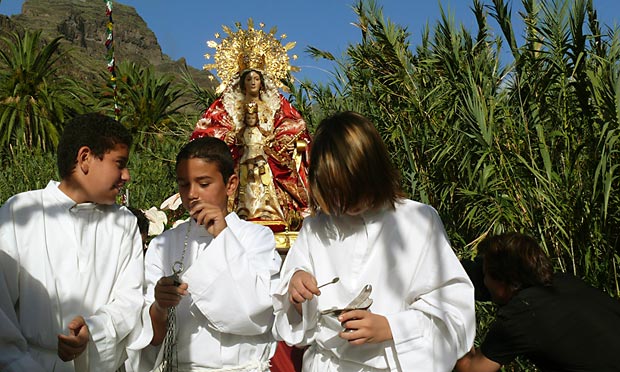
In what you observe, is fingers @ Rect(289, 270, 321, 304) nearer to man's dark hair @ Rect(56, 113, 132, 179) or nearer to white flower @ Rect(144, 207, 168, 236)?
man's dark hair @ Rect(56, 113, 132, 179)

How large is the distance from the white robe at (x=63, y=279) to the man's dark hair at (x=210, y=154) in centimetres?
36

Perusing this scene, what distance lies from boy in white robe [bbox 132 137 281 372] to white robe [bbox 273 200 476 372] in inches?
9.9

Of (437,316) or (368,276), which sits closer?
(437,316)

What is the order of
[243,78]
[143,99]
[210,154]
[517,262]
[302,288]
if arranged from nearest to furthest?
[302,288], [210,154], [517,262], [243,78], [143,99]

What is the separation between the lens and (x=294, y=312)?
7.44 ft

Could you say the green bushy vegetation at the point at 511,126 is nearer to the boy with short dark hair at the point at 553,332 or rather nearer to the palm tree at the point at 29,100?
the boy with short dark hair at the point at 553,332

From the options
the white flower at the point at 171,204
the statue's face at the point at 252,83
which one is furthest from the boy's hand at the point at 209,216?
the statue's face at the point at 252,83

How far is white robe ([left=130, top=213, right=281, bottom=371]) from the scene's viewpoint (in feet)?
8.16

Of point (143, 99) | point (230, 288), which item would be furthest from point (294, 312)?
point (143, 99)

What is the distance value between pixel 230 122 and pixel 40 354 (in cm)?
457

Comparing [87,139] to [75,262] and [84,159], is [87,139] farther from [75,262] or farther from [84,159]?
[75,262]

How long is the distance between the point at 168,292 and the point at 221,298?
238mm

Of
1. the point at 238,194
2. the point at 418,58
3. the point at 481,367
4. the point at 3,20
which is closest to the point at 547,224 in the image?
the point at 481,367

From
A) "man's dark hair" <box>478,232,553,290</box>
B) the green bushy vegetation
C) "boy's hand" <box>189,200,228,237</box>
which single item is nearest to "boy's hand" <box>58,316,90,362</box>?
"boy's hand" <box>189,200,228,237</box>
